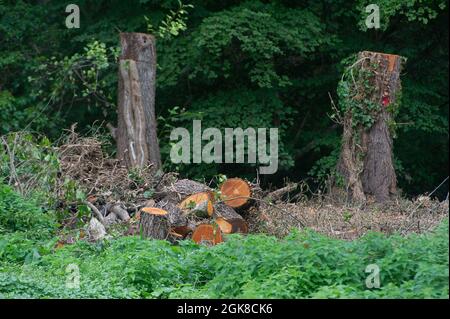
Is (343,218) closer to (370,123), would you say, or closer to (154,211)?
(370,123)

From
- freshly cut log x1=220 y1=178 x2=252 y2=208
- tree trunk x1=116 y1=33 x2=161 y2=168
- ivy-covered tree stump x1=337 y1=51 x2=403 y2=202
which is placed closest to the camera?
freshly cut log x1=220 y1=178 x2=252 y2=208

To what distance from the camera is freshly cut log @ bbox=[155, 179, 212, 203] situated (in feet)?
43.9

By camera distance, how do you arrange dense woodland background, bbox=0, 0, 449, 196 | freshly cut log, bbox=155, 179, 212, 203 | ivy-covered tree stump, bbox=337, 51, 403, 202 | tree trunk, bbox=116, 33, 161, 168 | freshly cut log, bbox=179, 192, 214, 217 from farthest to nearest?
dense woodland background, bbox=0, 0, 449, 196
ivy-covered tree stump, bbox=337, 51, 403, 202
tree trunk, bbox=116, 33, 161, 168
freshly cut log, bbox=155, 179, 212, 203
freshly cut log, bbox=179, 192, 214, 217

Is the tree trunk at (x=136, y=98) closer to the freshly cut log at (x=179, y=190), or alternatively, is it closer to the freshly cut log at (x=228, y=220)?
the freshly cut log at (x=179, y=190)

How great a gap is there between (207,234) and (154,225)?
0.93 metres

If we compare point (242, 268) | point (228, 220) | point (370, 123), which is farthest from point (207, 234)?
point (370, 123)

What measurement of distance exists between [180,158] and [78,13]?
190 inches

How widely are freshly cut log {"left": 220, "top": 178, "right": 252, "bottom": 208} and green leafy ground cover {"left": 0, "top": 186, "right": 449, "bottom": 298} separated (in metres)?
2.77

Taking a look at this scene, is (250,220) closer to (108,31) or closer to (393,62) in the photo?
(393,62)

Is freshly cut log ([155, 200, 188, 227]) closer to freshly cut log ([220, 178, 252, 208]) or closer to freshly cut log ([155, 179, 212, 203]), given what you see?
freshly cut log ([155, 179, 212, 203])

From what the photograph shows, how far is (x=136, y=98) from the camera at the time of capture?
16047 millimetres

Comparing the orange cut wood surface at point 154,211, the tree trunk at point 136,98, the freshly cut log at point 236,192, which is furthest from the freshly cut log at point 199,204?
the tree trunk at point 136,98

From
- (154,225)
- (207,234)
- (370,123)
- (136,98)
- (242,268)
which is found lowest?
(207,234)

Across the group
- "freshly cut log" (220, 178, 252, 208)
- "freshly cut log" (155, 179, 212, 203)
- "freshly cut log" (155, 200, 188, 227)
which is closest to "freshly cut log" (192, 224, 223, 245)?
"freshly cut log" (155, 200, 188, 227)
